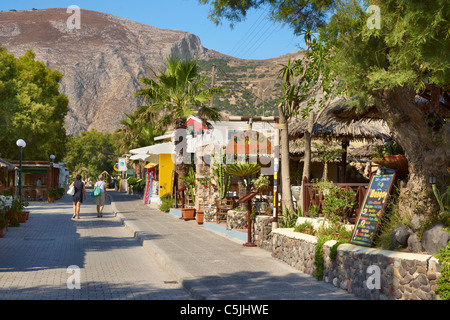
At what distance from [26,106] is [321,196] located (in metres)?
32.8

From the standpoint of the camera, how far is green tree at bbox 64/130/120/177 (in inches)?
3391

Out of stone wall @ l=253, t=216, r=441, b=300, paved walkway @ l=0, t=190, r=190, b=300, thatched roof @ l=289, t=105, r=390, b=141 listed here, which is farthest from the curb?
thatched roof @ l=289, t=105, r=390, b=141

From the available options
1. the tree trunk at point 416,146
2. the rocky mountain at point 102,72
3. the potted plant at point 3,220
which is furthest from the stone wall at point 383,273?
the rocky mountain at point 102,72

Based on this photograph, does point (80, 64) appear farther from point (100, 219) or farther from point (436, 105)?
point (436, 105)

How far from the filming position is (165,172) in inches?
1252

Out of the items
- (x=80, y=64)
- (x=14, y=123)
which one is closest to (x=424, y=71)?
(x=14, y=123)

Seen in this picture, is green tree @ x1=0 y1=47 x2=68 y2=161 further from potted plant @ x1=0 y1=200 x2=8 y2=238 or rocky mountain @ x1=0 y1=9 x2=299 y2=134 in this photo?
rocky mountain @ x1=0 y1=9 x2=299 y2=134

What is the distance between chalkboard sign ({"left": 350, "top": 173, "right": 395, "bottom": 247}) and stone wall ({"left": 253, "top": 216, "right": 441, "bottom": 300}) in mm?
248

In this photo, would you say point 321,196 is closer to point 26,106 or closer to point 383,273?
point 383,273

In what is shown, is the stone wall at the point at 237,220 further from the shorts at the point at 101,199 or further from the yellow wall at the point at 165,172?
the yellow wall at the point at 165,172

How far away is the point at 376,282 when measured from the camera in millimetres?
7363

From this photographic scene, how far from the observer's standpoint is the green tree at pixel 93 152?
283ft

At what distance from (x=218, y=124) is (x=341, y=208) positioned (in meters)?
16.6

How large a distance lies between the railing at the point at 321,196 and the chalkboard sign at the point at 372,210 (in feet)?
1.42
